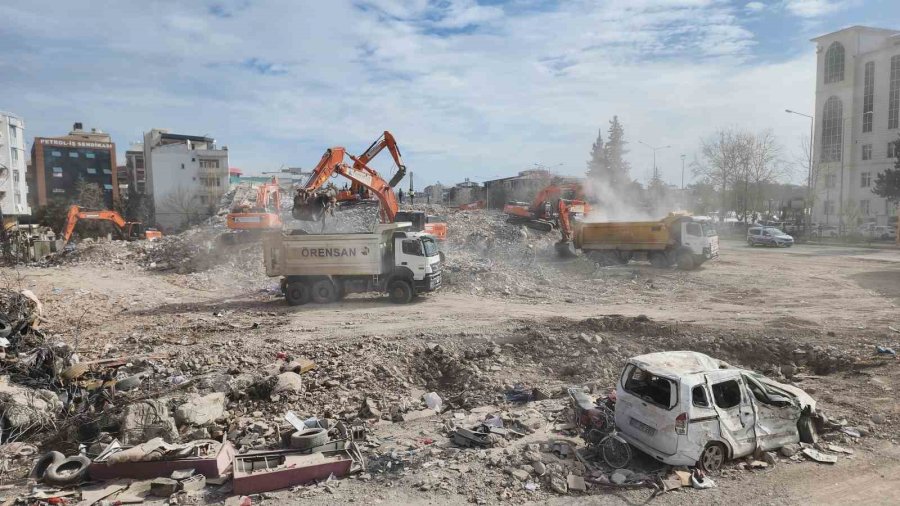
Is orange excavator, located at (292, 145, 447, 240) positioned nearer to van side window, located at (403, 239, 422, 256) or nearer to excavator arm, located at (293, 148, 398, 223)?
excavator arm, located at (293, 148, 398, 223)

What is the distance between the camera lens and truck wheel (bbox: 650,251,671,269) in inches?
955

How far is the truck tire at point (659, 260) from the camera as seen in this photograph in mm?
24250

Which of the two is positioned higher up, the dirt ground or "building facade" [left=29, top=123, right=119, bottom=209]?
"building facade" [left=29, top=123, right=119, bottom=209]

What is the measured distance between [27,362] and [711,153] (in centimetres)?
5982

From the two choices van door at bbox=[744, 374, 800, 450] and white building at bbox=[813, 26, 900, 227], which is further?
white building at bbox=[813, 26, 900, 227]

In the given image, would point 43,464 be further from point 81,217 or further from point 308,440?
point 81,217

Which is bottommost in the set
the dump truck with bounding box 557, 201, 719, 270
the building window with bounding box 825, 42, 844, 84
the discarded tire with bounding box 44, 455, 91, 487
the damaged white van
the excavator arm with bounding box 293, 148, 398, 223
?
the discarded tire with bounding box 44, 455, 91, 487

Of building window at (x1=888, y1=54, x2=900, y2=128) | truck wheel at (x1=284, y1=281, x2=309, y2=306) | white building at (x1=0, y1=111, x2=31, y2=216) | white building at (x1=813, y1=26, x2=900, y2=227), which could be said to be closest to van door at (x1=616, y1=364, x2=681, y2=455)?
truck wheel at (x1=284, y1=281, x2=309, y2=306)

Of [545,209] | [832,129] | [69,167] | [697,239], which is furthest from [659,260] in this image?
[69,167]

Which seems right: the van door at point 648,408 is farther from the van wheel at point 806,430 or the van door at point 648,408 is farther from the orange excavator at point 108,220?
the orange excavator at point 108,220

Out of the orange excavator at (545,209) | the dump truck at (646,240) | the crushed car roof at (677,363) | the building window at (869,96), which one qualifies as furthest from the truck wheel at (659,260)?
the building window at (869,96)

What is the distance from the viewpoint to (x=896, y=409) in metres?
8.41

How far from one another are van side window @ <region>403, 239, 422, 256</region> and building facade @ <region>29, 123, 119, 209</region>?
6085 centimetres

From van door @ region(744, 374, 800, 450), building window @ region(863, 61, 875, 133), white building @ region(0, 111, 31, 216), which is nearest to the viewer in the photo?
van door @ region(744, 374, 800, 450)
